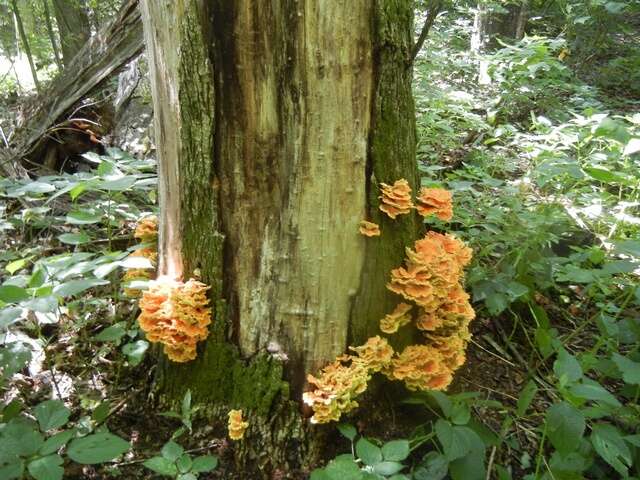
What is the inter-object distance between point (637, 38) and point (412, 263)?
13.8m

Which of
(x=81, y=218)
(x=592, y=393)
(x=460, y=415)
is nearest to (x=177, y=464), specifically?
(x=460, y=415)

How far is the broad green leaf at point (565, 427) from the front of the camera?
1899 millimetres

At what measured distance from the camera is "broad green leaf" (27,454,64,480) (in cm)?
170

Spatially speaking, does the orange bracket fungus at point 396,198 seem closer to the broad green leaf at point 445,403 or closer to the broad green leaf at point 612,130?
the broad green leaf at point 445,403

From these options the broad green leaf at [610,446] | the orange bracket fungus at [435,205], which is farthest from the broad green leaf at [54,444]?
the broad green leaf at [610,446]

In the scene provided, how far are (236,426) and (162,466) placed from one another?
0.44m

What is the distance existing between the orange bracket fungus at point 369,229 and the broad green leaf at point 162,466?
131 centimetres

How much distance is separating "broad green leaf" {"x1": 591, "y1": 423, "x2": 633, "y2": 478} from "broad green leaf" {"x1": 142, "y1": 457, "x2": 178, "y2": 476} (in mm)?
1851

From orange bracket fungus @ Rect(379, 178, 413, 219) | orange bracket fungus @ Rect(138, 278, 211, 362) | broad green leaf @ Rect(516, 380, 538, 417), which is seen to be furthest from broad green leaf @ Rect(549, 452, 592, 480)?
orange bracket fungus @ Rect(138, 278, 211, 362)

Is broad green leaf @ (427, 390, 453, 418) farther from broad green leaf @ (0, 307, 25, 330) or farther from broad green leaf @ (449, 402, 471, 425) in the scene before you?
broad green leaf @ (0, 307, 25, 330)

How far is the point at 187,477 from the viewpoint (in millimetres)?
1885

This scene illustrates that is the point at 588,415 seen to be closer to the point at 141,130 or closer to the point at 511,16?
the point at 141,130

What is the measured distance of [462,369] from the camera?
3.01 m

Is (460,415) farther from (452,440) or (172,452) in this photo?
(172,452)
